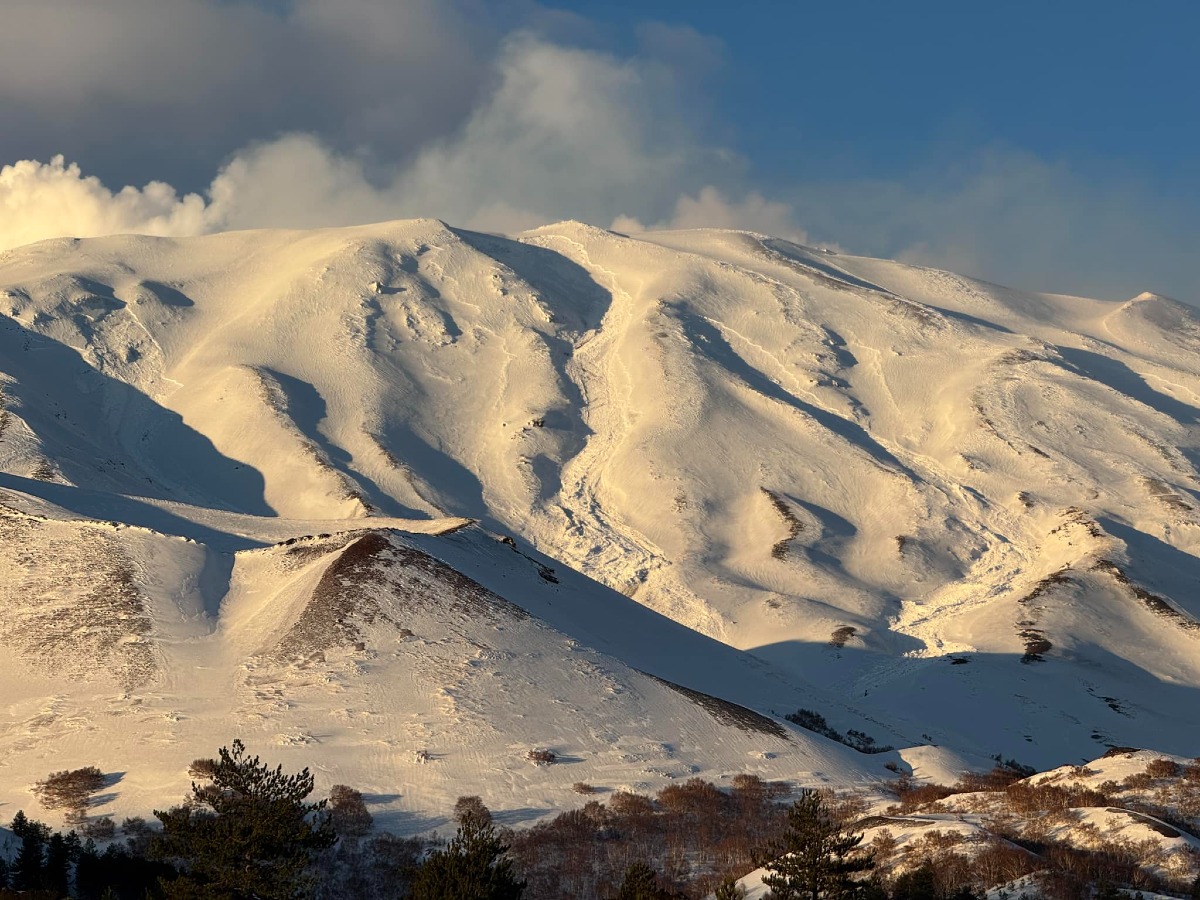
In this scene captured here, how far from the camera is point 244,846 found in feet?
91.1

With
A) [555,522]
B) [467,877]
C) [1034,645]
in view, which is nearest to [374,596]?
[467,877]

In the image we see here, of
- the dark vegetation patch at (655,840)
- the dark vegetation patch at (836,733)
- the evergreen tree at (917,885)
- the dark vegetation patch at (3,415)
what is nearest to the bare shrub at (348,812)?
the dark vegetation patch at (655,840)

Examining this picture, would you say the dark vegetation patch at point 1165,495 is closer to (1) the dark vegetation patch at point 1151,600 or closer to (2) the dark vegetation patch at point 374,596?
(1) the dark vegetation patch at point 1151,600

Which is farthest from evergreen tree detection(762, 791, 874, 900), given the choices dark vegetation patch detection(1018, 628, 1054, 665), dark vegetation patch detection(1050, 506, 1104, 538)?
dark vegetation patch detection(1050, 506, 1104, 538)

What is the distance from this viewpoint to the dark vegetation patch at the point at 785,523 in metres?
113

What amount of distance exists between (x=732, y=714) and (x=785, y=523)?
211 feet

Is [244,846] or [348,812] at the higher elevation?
[244,846]

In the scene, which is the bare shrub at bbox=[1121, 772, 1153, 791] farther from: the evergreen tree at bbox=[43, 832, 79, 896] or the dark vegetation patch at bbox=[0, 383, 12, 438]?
the dark vegetation patch at bbox=[0, 383, 12, 438]

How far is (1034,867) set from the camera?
2923cm

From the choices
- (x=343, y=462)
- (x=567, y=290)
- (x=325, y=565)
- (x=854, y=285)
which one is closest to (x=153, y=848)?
(x=325, y=565)

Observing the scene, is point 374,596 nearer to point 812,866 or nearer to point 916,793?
point 916,793

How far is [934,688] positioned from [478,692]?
151 feet

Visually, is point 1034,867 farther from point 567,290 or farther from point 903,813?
point 567,290

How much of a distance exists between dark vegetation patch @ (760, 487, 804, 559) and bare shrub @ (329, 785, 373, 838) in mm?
76473
